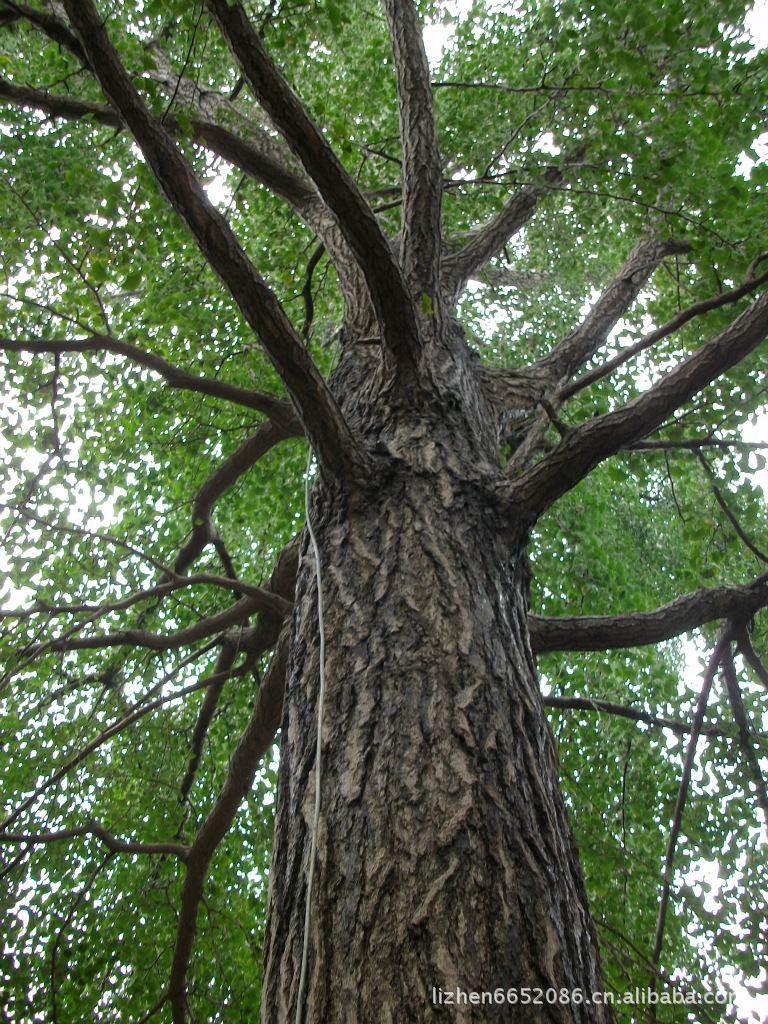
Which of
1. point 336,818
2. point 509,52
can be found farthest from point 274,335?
point 509,52

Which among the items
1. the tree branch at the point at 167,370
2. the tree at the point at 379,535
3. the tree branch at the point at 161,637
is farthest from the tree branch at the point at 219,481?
the tree branch at the point at 161,637

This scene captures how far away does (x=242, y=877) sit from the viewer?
4.59 meters

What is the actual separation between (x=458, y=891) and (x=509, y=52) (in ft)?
21.5

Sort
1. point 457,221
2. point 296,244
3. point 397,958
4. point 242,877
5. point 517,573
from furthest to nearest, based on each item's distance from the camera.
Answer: point 457,221
point 296,244
point 242,877
point 517,573
point 397,958

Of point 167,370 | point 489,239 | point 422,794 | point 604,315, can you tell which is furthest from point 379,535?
point 489,239

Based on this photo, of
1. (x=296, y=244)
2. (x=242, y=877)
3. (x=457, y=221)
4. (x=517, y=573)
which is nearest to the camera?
(x=517, y=573)

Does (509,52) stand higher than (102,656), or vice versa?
(509,52)

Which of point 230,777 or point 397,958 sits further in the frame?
point 230,777

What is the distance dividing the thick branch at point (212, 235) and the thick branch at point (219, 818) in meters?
1.47

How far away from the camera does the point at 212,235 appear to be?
6.98 ft

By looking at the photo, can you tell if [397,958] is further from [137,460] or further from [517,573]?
[137,460]

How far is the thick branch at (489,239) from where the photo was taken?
4230 millimetres

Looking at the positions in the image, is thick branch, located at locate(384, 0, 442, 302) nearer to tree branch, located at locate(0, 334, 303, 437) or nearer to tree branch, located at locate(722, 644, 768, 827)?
tree branch, located at locate(0, 334, 303, 437)

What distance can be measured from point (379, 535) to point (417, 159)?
1813 mm
